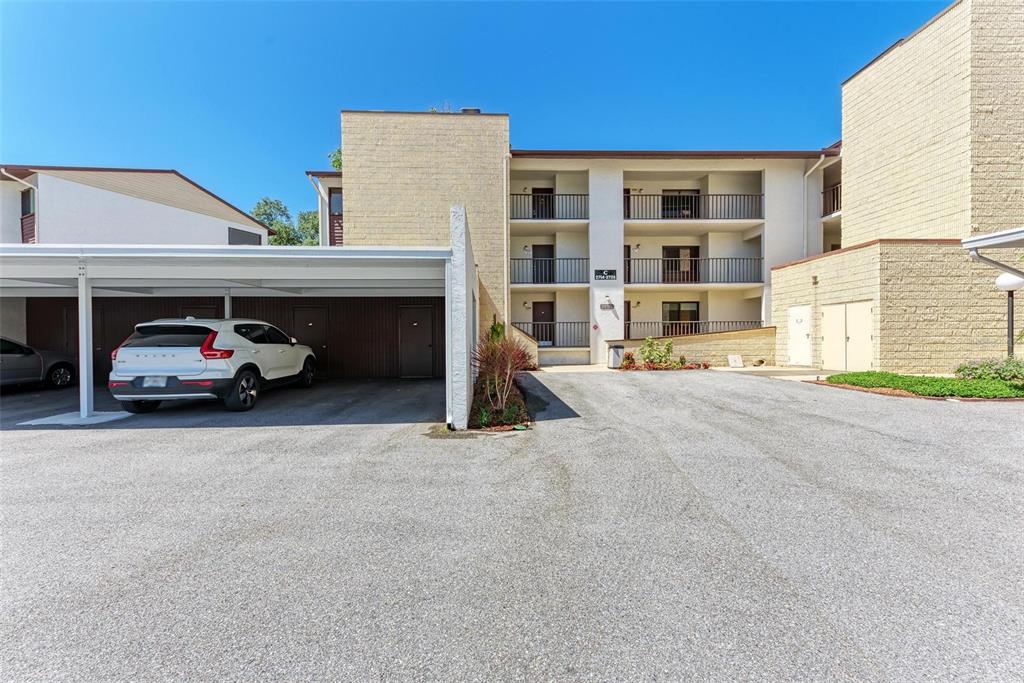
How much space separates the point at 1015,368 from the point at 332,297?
16.5 m

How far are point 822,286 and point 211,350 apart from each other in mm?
16888

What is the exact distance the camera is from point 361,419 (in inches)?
297

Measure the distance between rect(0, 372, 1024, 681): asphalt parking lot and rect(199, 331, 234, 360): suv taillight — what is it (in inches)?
76.7

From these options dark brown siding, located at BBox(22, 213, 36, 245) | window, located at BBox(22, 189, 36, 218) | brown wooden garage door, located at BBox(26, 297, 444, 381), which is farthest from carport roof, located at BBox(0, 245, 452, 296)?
window, located at BBox(22, 189, 36, 218)

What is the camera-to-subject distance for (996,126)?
499 inches

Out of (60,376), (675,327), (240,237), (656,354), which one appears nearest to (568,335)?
(656,354)

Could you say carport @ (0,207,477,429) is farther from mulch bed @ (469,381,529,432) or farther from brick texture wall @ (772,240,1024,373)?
brick texture wall @ (772,240,1024,373)

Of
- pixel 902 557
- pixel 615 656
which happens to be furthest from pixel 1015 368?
pixel 615 656

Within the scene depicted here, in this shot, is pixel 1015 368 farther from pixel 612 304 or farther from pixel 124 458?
pixel 124 458

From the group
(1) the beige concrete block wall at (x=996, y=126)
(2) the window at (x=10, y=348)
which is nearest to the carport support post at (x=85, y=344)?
(2) the window at (x=10, y=348)

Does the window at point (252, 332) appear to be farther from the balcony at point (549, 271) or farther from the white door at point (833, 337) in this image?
the white door at point (833, 337)

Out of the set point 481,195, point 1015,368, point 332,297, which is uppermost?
point 481,195

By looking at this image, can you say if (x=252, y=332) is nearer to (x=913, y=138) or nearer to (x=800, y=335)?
(x=800, y=335)

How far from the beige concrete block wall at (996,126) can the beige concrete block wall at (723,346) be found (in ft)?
20.9
